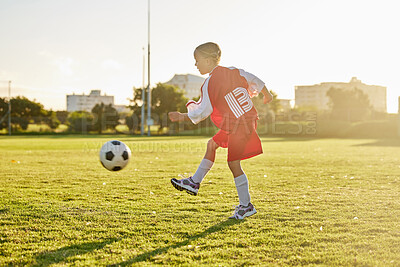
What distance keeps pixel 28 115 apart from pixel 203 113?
155ft

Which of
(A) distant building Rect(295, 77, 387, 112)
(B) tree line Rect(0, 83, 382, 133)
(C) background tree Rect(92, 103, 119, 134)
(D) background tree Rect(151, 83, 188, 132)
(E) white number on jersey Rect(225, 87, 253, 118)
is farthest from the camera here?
(A) distant building Rect(295, 77, 387, 112)

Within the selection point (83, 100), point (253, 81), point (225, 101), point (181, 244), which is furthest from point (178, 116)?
point (83, 100)

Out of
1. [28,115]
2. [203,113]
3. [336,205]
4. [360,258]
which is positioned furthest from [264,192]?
[28,115]

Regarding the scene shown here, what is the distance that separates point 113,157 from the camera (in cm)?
502

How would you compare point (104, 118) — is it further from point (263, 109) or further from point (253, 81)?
point (253, 81)

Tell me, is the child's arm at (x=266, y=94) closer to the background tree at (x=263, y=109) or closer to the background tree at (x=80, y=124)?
the background tree at (x=263, y=109)

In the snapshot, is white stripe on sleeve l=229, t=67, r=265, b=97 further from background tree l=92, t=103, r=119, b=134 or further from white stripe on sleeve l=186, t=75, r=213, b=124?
background tree l=92, t=103, r=119, b=134

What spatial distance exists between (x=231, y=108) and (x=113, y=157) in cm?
202

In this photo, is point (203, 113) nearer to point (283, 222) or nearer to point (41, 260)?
point (283, 222)

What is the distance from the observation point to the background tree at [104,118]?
4469 centimetres

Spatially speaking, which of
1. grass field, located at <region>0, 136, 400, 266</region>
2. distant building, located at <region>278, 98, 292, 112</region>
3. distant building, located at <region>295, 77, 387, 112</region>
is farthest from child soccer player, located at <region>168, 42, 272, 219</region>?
distant building, located at <region>295, 77, 387, 112</region>

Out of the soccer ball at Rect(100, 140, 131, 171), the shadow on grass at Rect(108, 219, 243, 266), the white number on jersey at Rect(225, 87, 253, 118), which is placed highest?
the white number on jersey at Rect(225, 87, 253, 118)

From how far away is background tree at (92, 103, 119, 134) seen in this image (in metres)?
44.7

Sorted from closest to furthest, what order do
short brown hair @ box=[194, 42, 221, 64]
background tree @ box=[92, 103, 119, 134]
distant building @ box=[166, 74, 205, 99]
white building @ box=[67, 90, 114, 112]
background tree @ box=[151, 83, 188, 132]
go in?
short brown hair @ box=[194, 42, 221, 64], background tree @ box=[92, 103, 119, 134], background tree @ box=[151, 83, 188, 132], distant building @ box=[166, 74, 205, 99], white building @ box=[67, 90, 114, 112]
